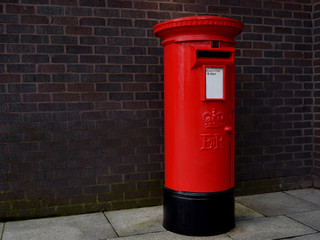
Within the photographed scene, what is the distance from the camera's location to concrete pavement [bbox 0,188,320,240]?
3.55 meters

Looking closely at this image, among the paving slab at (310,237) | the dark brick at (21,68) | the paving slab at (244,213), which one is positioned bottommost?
the paving slab at (310,237)

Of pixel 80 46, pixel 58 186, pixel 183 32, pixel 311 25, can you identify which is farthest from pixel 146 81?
pixel 311 25

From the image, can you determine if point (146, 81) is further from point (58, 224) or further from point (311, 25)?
point (311, 25)

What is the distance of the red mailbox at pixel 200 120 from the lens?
3.35 meters

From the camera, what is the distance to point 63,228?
3822 mm

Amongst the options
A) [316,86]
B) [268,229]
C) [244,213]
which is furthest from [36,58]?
[316,86]

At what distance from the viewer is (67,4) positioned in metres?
4.16

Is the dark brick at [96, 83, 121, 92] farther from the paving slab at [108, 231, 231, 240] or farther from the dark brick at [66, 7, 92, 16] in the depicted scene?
the paving slab at [108, 231, 231, 240]

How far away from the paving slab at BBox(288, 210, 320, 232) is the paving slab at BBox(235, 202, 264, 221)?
40 cm

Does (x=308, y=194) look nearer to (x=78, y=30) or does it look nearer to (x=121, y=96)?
(x=121, y=96)

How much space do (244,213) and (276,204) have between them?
0.59 m

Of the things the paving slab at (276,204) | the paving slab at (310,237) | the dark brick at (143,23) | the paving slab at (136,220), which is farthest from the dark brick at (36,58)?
the paving slab at (310,237)

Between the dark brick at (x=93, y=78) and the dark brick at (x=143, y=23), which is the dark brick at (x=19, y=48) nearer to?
the dark brick at (x=93, y=78)

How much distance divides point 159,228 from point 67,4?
2762 millimetres
